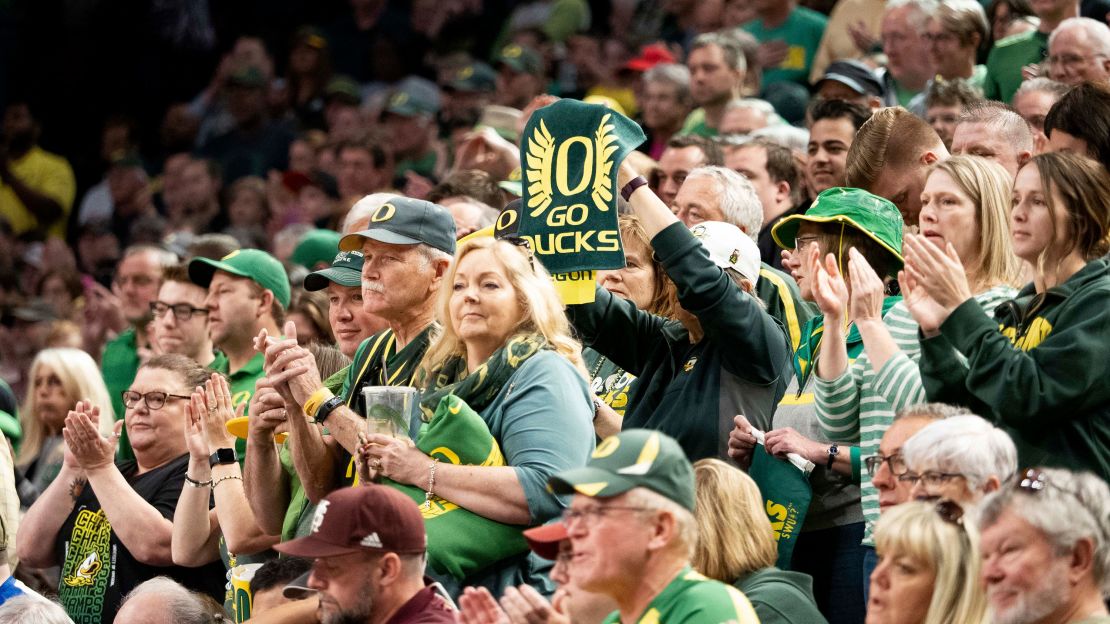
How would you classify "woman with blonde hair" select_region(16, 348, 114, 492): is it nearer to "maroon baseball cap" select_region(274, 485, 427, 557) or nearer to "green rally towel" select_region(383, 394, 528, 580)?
"green rally towel" select_region(383, 394, 528, 580)

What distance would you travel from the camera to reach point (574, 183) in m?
5.15

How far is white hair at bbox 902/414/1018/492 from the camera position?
4016 mm

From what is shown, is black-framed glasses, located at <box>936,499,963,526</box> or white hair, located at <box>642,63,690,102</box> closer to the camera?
black-framed glasses, located at <box>936,499,963,526</box>

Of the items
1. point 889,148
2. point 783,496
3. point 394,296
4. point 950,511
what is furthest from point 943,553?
point 889,148

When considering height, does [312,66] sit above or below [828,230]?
below

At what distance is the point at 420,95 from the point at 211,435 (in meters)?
6.98

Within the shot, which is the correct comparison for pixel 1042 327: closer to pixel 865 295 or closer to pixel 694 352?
pixel 865 295

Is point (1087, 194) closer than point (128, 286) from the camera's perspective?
Yes

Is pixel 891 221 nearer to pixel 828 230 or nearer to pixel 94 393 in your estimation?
pixel 828 230

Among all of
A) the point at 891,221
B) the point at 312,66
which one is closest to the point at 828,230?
the point at 891,221

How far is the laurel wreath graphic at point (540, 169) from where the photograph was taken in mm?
5211

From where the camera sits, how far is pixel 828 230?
5.11 meters

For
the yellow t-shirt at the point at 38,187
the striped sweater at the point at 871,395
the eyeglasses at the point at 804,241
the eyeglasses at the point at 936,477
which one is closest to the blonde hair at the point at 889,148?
the eyeglasses at the point at 804,241

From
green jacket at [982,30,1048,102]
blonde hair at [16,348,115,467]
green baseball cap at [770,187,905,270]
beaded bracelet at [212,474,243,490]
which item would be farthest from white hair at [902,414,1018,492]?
blonde hair at [16,348,115,467]
